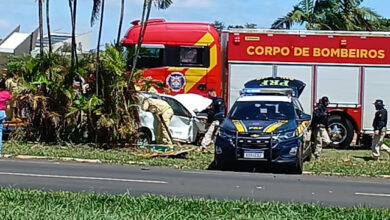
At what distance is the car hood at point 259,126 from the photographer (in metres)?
17.2

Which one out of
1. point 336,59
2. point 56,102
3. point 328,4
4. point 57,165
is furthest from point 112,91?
point 328,4

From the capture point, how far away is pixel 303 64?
23594 millimetres

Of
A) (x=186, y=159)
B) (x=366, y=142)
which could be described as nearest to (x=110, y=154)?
(x=186, y=159)

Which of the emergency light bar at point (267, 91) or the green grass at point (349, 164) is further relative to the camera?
the emergency light bar at point (267, 91)

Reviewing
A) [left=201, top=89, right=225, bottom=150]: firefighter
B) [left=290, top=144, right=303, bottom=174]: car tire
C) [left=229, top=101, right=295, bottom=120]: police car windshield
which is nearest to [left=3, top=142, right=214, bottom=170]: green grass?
[left=201, top=89, right=225, bottom=150]: firefighter

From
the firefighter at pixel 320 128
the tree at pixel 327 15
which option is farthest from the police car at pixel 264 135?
the tree at pixel 327 15

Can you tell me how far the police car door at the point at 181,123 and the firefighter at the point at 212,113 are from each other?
0.56 metres

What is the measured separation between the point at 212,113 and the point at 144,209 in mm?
12310

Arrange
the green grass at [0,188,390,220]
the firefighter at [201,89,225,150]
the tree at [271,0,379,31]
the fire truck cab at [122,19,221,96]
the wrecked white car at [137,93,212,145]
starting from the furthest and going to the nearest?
the tree at [271,0,379,31]
the fire truck cab at [122,19,221,96]
the wrecked white car at [137,93,212,145]
the firefighter at [201,89,225,150]
the green grass at [0,188,390,220]

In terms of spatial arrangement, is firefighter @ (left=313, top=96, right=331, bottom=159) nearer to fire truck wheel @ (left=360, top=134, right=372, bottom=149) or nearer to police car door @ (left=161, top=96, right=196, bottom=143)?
police car door @ (left=161, top=96, right=196, bottom=143)

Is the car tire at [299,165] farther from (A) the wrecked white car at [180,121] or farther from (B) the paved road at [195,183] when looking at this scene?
(A) the wrecked white car at [180,121]

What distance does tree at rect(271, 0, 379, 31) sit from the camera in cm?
3334

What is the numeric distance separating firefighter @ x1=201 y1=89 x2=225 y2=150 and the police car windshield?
6.18 feet

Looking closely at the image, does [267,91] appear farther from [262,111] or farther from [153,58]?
[153,58]
